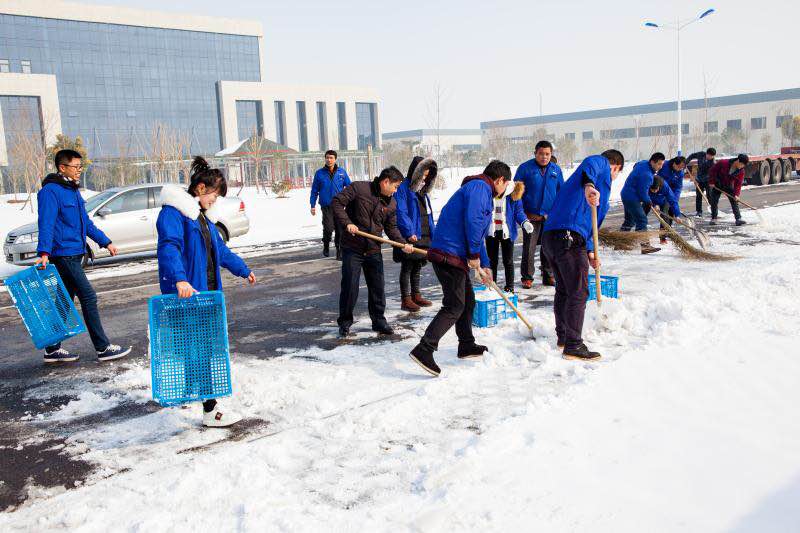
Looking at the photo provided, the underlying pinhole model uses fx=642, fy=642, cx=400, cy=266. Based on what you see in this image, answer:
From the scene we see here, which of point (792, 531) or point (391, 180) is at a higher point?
point (391, 180)

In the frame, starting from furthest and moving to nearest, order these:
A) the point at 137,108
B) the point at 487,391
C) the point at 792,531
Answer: the point at 137,108, the point at 487,391, the point at 792,531

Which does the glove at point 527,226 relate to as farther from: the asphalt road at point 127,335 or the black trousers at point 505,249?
the asphalt road at point 127,335

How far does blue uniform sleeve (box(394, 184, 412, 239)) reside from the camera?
733cm

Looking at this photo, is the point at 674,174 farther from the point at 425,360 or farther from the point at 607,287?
the point at 425,360

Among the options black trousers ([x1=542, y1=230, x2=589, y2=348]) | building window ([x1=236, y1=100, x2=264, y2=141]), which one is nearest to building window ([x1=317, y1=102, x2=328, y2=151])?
building window ([x1=236, y1=100, x2=264, y2=141])

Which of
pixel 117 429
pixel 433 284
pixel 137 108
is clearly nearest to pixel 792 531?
pixel 117 429

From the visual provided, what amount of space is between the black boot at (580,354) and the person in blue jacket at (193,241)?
2789 mm

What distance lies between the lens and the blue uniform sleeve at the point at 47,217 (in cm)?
585

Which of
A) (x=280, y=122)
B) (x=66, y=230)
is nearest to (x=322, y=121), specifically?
(x=280, y=122)

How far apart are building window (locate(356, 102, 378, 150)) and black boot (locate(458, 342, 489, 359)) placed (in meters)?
75.5

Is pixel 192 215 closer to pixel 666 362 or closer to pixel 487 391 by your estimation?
pixel 487 391

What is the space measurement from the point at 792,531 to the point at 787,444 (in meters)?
0.95

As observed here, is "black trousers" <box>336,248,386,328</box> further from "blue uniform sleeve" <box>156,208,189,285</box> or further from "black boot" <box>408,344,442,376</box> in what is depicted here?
"blue uniform sleeve" <box>156,208,189,285</box>

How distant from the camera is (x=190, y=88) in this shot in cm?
7162
